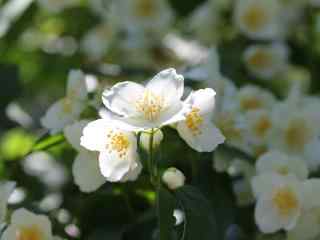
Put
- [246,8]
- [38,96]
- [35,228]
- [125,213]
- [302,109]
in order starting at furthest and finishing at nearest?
[38,96]
[246,8]
[302,109]
[125,213]
[35,228]

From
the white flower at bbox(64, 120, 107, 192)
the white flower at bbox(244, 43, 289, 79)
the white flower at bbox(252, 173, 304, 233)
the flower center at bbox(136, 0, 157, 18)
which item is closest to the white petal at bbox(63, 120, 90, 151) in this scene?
the white flower at bbox(64, 120, 107, 192)

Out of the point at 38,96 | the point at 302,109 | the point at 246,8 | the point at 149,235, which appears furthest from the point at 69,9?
the point at 149,235

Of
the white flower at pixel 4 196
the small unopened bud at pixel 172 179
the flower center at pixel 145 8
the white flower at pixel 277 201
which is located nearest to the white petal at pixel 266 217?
the white flower at pixel 277 201

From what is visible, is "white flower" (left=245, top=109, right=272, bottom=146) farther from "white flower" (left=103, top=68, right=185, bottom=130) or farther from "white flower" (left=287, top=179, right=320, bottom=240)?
"white flower" (left=103, top=68, right=185, bottom=130)

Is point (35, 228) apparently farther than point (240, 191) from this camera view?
No

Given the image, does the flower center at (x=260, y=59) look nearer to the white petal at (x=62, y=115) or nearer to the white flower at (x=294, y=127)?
the white flower at (x=294, y=127)

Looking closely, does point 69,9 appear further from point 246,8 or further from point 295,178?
point 295,178
